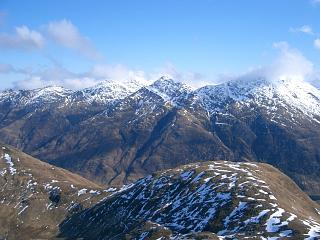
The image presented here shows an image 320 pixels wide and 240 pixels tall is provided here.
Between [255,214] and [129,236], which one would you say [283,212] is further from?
[129,236]

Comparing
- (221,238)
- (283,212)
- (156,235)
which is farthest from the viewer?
(283,212)

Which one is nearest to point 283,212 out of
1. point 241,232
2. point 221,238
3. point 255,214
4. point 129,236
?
point 255,214

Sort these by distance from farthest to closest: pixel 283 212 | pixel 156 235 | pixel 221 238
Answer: pixel 283 212
pixel 156 235
pixel 221 238

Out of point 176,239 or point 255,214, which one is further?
point 255,214

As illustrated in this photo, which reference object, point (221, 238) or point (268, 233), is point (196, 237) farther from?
point (268, 233)

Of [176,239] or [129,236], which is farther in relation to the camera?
[129,236]

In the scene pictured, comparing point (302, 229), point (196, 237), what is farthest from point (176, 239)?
point (302, 229)

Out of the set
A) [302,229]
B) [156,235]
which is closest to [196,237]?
[156,235]
